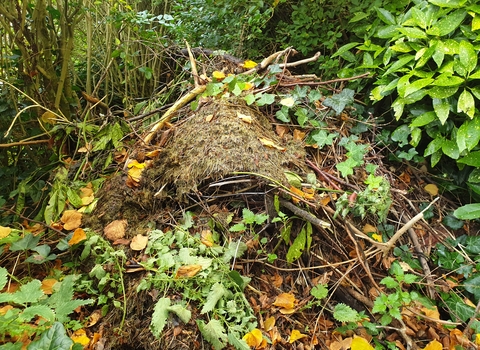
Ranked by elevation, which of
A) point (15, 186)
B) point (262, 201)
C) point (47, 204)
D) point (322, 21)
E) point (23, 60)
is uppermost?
point (322, 21)

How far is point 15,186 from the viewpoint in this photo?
2.50m

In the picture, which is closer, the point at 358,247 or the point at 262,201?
the point at 358,247

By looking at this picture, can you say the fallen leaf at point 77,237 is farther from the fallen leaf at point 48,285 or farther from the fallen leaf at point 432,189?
the fallen leaf at point 432,189

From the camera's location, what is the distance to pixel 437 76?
76.7 inches

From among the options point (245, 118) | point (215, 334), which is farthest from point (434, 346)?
point (245, 118)

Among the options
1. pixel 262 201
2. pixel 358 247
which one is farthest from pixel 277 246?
pixel 358 247

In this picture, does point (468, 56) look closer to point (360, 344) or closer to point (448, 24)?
point (448, 24)

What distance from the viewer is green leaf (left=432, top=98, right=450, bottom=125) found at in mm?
1861

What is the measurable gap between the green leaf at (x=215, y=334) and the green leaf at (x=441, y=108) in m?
1.67

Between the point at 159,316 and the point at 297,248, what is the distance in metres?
0.73

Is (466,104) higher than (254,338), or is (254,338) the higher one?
(466,104)

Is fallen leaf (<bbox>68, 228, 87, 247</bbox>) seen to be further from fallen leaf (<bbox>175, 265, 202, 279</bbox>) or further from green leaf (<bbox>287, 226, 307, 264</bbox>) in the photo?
green leaf (<bbox>287, 226, 307, 264</bbox>)

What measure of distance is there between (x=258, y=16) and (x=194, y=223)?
2.03 meters

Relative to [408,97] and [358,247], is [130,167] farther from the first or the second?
[408,97]
